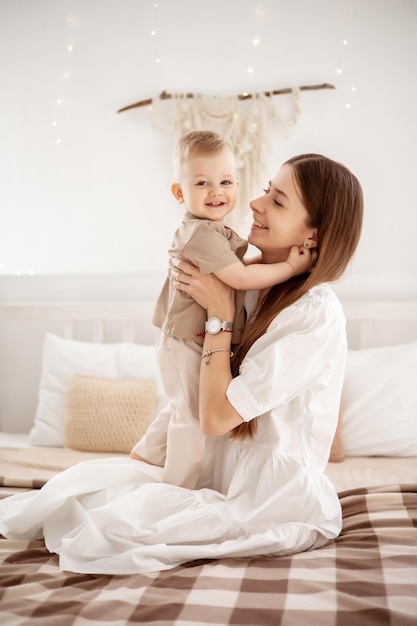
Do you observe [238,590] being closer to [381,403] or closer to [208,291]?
[208,291]

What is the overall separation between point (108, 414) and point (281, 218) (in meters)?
1.23

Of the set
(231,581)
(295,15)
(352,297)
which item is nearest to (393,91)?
(295,15)

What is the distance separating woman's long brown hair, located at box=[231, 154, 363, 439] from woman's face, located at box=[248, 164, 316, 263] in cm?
2

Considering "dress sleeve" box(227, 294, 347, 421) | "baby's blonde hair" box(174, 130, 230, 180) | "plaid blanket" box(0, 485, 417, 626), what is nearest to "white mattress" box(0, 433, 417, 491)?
"plaid blanket" box(0, 485, 417, 626)

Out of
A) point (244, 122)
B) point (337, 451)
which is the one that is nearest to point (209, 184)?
point (337, 451)

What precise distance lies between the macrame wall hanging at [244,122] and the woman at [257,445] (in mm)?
1236

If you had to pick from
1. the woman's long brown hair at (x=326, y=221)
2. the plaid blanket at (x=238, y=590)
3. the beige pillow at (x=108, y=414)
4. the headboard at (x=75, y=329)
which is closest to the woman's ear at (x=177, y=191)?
the woman's long brown hair at (x=326, y=221)

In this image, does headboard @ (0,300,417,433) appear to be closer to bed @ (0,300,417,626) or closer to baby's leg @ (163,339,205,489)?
bed @ (0,300,417,626)

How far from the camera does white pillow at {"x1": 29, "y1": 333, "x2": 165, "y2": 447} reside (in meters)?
2.71

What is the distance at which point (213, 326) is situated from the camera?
5.27 ft

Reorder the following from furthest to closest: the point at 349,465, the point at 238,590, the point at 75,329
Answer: the point at 75,329, the point at 349,465, the point at 238,590

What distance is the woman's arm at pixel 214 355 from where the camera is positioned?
4.95 ft

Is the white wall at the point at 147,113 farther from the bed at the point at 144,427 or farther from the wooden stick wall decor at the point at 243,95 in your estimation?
the bed at the point at 144,427

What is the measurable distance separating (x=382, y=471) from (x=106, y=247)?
5.22 ft
